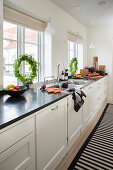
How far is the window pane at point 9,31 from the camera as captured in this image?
2271 mm

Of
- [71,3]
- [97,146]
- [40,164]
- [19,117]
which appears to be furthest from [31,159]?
[71,3]

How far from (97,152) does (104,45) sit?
12.5ft

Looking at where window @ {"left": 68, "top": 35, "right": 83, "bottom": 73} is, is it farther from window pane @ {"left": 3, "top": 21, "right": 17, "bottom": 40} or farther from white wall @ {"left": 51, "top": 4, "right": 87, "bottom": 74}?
window pane @ {"left": 3, "top": 21, "right": 17, "bottom": 40}

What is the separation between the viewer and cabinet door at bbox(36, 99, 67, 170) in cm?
148

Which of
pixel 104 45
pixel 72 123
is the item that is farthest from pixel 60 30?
pixel 104 45

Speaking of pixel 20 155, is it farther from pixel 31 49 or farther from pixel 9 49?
pixel 31 49

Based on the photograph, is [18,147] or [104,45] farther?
[104,45]

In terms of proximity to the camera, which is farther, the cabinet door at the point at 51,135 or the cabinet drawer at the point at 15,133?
the cabinet door at the point at 51,135

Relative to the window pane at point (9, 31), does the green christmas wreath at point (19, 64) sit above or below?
below

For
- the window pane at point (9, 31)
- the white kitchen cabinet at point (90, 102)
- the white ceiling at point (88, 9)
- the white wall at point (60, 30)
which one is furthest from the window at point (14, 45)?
the white kitchen cabinet at point (90, 102)

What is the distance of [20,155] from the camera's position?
4.00 ft

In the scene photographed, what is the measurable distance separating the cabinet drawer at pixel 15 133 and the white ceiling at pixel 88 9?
2.60m

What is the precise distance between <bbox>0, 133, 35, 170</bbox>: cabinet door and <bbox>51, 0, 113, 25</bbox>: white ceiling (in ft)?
8.91

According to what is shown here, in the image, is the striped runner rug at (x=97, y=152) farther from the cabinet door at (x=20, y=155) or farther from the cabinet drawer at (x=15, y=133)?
the cabinet drawer at (x=15, y=133)
